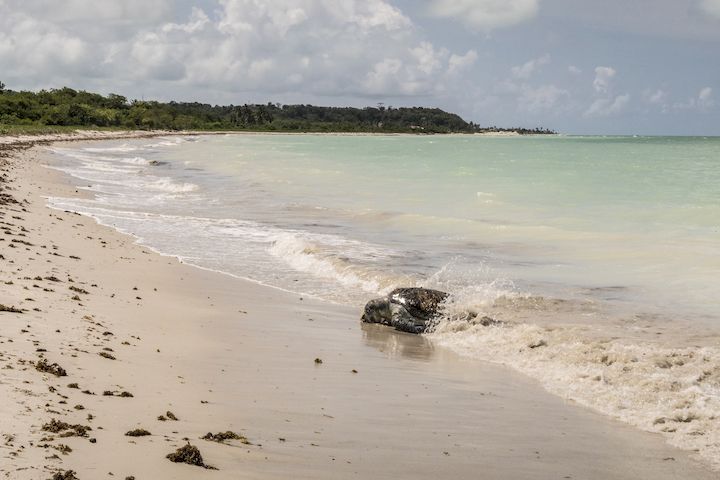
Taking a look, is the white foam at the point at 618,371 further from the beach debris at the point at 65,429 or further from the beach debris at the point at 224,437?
the beach debris at the point at 65,429

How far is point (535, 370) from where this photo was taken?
9.02 metres

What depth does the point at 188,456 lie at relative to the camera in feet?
16.6

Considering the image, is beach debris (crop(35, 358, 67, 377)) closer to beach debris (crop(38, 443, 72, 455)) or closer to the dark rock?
beach debris (crop(38, 443, 72, 455))

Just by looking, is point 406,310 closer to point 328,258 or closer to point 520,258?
point 328,258

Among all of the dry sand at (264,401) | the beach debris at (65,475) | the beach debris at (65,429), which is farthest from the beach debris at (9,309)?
the beach debris at (65,475)

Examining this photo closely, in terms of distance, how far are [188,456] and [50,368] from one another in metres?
2.14

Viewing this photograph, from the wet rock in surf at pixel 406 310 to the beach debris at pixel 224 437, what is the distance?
18.3ft

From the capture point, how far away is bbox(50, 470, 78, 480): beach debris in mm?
4359

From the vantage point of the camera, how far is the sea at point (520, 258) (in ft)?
27.9

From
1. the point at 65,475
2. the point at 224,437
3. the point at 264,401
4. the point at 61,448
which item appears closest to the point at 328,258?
the point at 264,401

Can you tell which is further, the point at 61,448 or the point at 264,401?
the point at 264,401

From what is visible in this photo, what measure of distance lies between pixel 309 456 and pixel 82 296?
594 cm

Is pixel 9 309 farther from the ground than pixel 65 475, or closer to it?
farther from the ground

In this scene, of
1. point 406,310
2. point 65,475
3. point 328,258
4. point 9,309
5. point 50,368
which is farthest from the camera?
point 328,258
